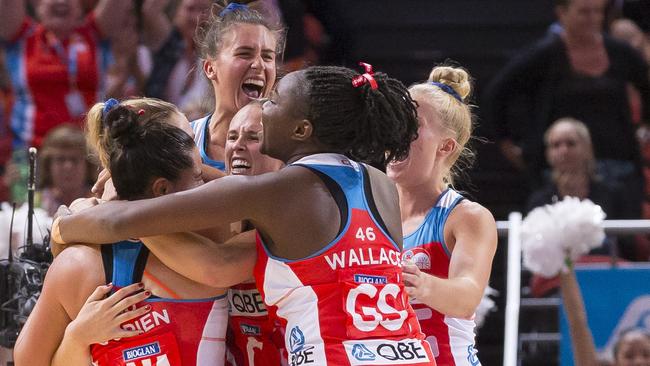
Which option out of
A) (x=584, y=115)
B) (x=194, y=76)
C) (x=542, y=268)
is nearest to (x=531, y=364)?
(x=542, y=268)

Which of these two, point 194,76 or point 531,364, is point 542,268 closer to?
point 531,364

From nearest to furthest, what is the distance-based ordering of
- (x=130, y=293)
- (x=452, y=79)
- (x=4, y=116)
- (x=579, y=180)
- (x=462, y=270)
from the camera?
(x=130, y=293) < (x=462, y=270) < (x=452, y=79) < (x=579, y=180) < (x=4, y=116)

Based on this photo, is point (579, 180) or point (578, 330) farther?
point (579, 180)

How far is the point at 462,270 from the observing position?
10.2ft

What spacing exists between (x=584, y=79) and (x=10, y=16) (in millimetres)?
3055

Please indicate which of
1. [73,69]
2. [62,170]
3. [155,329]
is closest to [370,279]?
[155,329]

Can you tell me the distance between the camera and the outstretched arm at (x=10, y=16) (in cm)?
596

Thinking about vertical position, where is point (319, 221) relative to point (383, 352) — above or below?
above

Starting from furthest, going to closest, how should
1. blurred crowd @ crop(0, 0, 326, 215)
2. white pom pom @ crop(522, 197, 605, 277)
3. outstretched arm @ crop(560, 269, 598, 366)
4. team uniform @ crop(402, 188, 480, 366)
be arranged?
blurred crowd @ crop(0, 0, 326, 215) → white pom pom @ crop(522, 197, 605, 277) → outstretched arm @ crop(560, 269, 598, 366) → team uniform @ crop(402, 188, 480, 366)

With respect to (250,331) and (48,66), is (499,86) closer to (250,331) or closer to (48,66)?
(48,66)

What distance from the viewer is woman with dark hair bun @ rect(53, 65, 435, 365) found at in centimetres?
259

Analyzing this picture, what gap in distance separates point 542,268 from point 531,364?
104cm

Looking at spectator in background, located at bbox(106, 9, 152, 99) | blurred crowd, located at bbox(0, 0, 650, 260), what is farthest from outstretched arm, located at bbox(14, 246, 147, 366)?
spectator in background, located at bbox(106, 9, 152, 99)

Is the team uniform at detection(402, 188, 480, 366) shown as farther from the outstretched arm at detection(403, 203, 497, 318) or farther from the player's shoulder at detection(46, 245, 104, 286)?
the player's shoulder at detection(46, 245, 104, 286)
